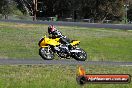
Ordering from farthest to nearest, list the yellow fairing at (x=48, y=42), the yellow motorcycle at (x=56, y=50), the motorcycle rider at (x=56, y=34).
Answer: the yellow motorcycle at (x=56, y=50)
the yellow fairing at (x=48, y=42)
the motorcycle rider at (x=56, y=34)

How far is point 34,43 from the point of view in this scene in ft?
103

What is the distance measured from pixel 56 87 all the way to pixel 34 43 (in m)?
21.5

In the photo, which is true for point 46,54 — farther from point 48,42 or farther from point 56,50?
point 48,42

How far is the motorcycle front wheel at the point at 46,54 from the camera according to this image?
20.5 metres

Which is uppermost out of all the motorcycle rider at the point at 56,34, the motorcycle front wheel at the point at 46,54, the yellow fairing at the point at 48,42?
the motorcycle rider at the point at 56,34

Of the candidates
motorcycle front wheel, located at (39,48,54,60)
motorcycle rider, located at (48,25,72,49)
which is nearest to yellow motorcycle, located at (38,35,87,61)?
motorcycle front wheel, located at (39,48,54,60)

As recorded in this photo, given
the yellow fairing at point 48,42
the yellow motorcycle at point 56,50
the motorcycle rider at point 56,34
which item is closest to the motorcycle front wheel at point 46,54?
the yellow motorcycle at point 56,50

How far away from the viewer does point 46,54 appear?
67.6 feet

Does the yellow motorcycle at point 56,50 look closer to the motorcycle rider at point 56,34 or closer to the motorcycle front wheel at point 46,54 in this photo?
the motorcycle front wheel at point 46,54

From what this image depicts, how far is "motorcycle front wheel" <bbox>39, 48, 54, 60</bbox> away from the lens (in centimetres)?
2050

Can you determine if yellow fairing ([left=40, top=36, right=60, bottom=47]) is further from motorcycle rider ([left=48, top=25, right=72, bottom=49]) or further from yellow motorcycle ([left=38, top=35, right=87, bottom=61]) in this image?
motorcycle rider ([left=48, top=25, right=72, bottom=49])

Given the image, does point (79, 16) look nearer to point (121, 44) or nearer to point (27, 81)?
point (121, 44)

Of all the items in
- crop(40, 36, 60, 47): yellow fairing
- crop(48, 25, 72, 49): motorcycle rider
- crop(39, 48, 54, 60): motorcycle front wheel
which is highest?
crop(48, 25, 72, 49): motorcycle rider

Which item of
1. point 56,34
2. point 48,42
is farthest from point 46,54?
point 56,34
